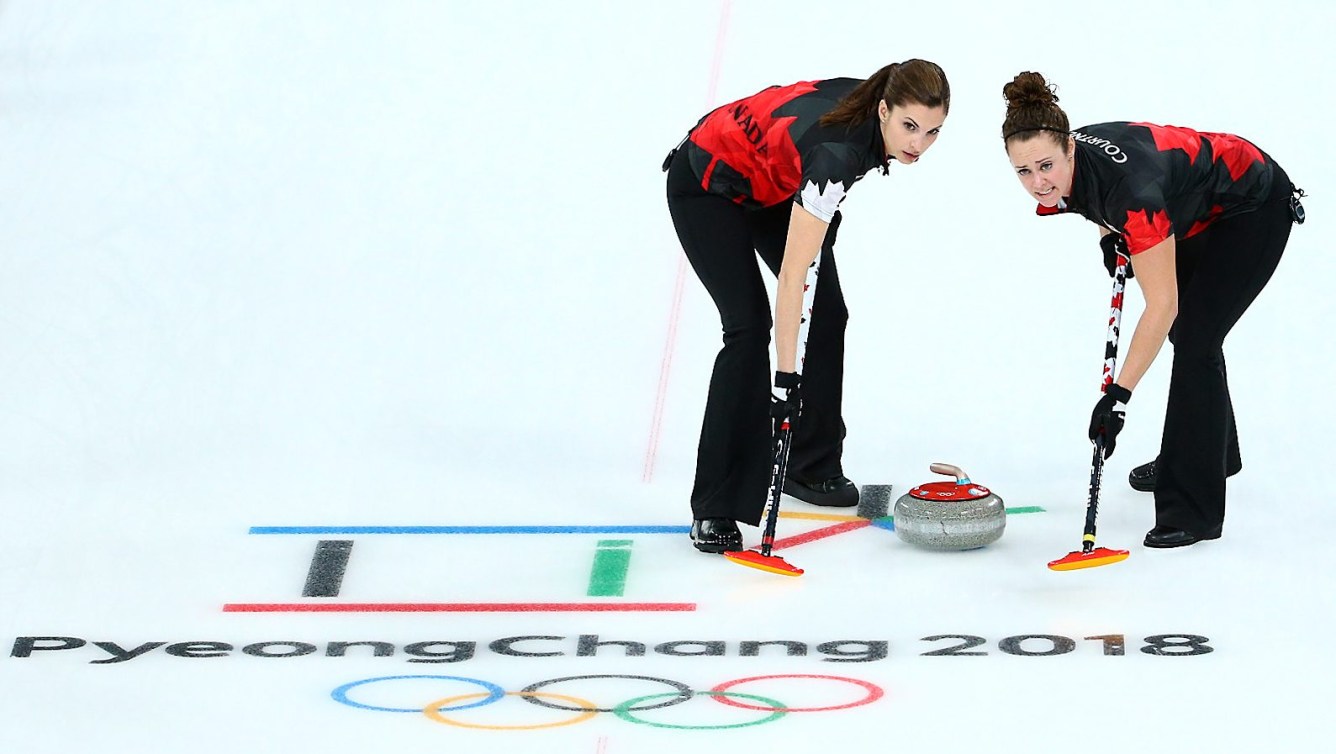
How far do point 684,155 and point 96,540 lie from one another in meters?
1.69

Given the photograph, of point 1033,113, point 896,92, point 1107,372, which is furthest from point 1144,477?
point 896,92

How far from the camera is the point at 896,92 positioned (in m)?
3.82

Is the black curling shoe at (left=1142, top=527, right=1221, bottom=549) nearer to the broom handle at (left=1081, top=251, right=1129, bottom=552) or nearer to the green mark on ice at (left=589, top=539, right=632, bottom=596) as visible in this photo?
the broom handle at (left=1081, top=251, right=1129, bottom=552)

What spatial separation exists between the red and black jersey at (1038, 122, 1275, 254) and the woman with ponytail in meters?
0.36

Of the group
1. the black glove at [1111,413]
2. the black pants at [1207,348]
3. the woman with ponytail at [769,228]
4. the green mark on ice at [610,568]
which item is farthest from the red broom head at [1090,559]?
the green mark on ice at [610,568]

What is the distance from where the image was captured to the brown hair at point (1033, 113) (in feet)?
12.4

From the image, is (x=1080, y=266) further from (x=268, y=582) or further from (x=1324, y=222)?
(x=268, y=582)

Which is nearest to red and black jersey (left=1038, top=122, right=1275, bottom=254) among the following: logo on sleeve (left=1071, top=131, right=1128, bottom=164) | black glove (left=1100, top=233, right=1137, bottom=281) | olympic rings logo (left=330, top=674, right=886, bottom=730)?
logo on sleeve (left=1071, top=131, right=1128, bottom=164)

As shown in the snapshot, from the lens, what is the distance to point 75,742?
3125mm

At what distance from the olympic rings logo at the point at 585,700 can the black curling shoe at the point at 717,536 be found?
0.80 meters

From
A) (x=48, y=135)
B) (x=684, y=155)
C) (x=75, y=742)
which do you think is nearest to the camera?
(x=75, y=742)

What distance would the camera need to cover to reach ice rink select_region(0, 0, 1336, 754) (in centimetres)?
337

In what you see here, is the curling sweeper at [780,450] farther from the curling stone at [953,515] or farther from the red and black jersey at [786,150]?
the curling stone at [953,515]

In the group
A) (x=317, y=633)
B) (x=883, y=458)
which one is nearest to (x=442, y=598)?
(x=317, y=633)
